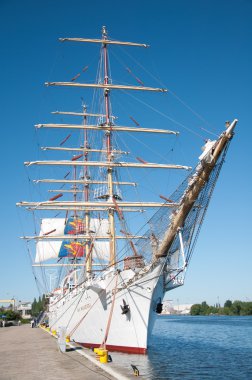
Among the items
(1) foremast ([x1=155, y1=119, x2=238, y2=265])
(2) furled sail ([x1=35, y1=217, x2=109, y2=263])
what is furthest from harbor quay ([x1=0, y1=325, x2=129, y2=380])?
(2) furled sail ([x1=35, y1=217, x2=109, y2=263])

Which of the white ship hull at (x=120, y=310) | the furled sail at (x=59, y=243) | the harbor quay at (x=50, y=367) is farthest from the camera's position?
the furled sail at (x=59, y=243)

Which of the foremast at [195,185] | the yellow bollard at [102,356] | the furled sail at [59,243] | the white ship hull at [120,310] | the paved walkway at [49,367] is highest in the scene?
the furled sail at [59,243]

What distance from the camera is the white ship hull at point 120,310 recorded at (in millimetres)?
19875

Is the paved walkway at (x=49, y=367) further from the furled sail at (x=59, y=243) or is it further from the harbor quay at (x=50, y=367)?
the furled sail at (x=59, y=243)

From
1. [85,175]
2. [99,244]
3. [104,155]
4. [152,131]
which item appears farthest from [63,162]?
[99,244]

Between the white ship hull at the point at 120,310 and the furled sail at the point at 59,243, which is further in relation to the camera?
the furled sail at the point at 59,243

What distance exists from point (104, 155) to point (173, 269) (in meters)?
13.2

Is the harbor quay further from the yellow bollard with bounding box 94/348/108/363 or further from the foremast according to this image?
the foremast

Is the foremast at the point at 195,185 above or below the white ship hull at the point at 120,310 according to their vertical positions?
above

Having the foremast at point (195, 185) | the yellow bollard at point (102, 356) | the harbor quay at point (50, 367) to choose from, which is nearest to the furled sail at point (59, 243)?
the foremast at point (195, 185)

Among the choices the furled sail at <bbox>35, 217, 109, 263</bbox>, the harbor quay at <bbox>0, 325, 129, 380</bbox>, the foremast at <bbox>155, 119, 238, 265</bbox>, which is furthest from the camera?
the furled sail at <bbox>35, 217, 109, 263</bbox>

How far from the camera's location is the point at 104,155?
30.9 meters

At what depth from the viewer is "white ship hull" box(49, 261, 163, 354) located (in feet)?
65.2

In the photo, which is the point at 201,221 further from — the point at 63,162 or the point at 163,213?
the point at 63,162
